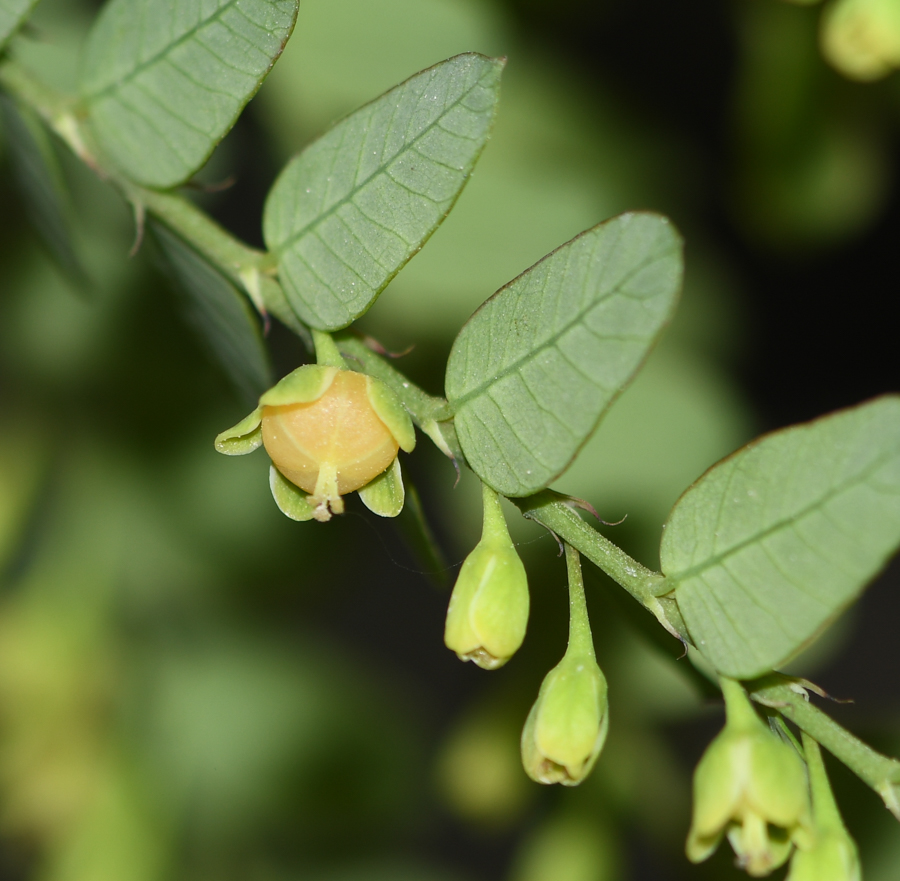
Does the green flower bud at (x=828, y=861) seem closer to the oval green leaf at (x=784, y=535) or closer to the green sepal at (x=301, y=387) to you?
the oval green leaf at (x=784, y=535)

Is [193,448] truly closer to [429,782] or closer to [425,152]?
[429,782]

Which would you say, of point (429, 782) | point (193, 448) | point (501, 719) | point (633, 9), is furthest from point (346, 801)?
point (633, 9)

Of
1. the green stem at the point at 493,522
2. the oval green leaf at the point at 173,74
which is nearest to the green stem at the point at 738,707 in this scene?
the green stem at the point at 493,522

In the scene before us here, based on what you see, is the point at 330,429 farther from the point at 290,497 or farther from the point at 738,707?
the point at 738,707

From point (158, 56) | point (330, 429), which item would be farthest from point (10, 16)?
point (330, 429)

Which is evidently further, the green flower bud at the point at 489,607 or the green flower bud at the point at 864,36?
the green flower bud at the point at 864,36

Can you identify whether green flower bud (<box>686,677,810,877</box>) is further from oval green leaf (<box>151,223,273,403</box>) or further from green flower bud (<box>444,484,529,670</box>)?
oval green leaf (<box>151,223,273,403</box>)

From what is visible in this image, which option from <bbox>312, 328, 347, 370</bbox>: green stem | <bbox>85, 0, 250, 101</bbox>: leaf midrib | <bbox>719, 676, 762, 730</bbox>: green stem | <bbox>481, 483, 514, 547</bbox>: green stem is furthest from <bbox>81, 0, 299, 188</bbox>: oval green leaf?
<bbox>719, 676, 762, 730</bbox>: green stem

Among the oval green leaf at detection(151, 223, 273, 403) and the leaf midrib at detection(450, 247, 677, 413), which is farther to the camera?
the oval green leaf at detection(151, 223, 273, 403)

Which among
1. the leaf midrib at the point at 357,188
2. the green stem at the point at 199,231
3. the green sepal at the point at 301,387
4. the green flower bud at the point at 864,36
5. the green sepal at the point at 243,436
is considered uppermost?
the green flower bud at the point at 864,36
